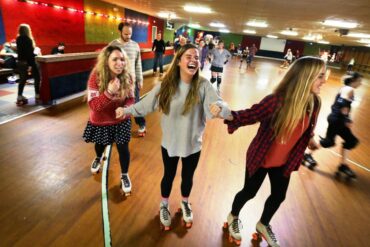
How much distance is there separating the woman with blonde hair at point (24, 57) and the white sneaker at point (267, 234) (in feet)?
14.9

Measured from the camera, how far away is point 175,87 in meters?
1.66

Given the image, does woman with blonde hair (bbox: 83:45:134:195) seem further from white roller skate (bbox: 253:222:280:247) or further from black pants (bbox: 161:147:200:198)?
white roller skate (bbox: 253:222:280:247)

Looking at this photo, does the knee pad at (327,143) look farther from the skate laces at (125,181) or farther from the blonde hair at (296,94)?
the skate laces at (125,181)

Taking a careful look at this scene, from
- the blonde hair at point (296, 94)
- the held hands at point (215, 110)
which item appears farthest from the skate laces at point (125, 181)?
the blonde hair at point (296, 94)

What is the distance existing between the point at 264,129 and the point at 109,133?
136 cm

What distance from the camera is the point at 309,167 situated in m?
3.40

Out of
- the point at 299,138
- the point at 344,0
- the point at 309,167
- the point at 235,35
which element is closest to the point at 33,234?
the point at 299,138

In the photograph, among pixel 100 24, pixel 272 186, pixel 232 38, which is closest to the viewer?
pixel 272 186

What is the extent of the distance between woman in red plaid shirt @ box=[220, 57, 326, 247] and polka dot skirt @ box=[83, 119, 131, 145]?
1028 millimetres

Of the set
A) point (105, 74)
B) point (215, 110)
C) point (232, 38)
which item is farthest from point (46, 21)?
point (232, 38)

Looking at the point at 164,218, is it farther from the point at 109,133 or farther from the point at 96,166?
the point at 96,166

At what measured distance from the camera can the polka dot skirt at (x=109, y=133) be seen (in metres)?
2.19

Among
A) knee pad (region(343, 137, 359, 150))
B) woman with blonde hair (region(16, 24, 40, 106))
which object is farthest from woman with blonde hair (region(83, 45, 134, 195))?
woman with blonde hair (region(16, 24, 40, 106))

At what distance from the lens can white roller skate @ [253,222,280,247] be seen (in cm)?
192
